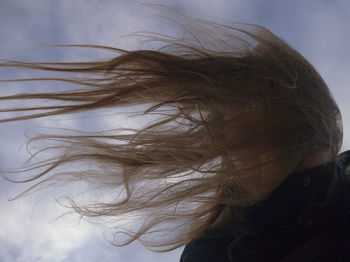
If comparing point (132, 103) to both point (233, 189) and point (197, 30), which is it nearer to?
point (197, 30)

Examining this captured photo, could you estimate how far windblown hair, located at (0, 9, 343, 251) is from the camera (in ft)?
6.39

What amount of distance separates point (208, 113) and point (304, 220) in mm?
664

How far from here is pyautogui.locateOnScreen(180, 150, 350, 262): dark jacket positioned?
1.76 m

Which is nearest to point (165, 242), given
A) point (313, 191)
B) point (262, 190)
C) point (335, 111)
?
point (262, 190)

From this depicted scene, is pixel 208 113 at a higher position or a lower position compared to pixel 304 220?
higher

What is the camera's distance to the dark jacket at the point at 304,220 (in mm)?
A: 1758

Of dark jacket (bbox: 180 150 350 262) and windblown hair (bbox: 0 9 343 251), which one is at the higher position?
windblown hair (bbox: 0 9 343 251)

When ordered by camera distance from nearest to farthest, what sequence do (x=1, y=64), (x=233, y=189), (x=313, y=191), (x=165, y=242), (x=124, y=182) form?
(x=313, y=191) → (x=1, y=64) → (x=233, y=189) → (x=124, y=182) → (x=165, y=242)

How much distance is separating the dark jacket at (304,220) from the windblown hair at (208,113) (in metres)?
0.08

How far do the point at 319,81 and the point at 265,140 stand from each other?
1.38 ft

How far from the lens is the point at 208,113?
6.64ft

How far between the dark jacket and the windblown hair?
0.08 m

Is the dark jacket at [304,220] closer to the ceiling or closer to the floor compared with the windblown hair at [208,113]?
closer to the floor

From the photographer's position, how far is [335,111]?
2.09m
